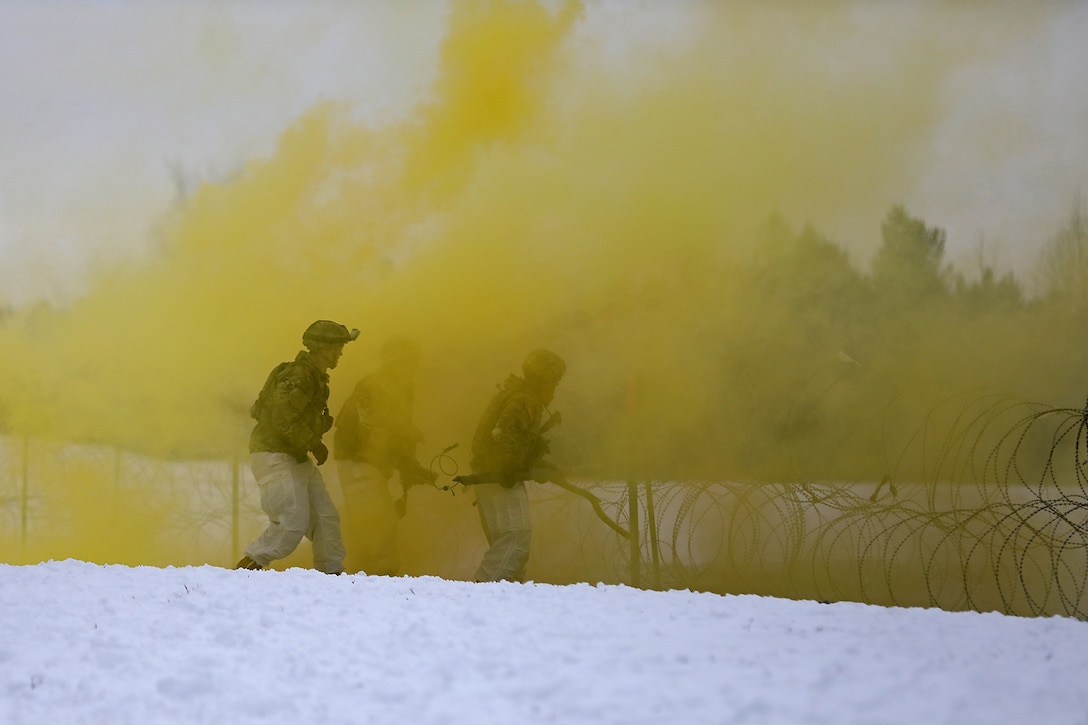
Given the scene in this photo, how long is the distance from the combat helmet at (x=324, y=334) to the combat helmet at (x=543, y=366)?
1.20m

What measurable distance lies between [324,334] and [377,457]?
3.22 ft

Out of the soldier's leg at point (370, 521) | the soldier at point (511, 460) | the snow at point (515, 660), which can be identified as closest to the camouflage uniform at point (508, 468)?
the soldier at point (511, 460)

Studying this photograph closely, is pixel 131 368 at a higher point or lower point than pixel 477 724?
higher

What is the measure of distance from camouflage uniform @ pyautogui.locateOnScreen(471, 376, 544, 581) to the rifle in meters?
0.02

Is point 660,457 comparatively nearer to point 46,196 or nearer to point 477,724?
point 477,724

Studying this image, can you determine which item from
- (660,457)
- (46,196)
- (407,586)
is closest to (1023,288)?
(660,457)

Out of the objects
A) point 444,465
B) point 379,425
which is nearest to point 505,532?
point 444,465

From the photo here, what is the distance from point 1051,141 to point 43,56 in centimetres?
776

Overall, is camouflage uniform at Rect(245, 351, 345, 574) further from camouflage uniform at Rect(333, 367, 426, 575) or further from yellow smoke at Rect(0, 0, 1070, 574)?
yellow smoke at Rect(0, 0, 1070, 574)

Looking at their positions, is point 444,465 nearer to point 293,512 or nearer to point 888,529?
point 293,512

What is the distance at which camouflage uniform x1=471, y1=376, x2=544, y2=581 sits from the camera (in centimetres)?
759

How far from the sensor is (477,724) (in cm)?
376

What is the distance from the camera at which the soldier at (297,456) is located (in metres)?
7.41

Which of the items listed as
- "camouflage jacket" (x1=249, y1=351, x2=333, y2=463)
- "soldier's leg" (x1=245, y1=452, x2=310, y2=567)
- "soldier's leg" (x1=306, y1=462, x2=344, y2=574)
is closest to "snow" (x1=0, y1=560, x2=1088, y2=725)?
"soldier's leg" (x1=245, y1=452, x2=310, y2=567)
